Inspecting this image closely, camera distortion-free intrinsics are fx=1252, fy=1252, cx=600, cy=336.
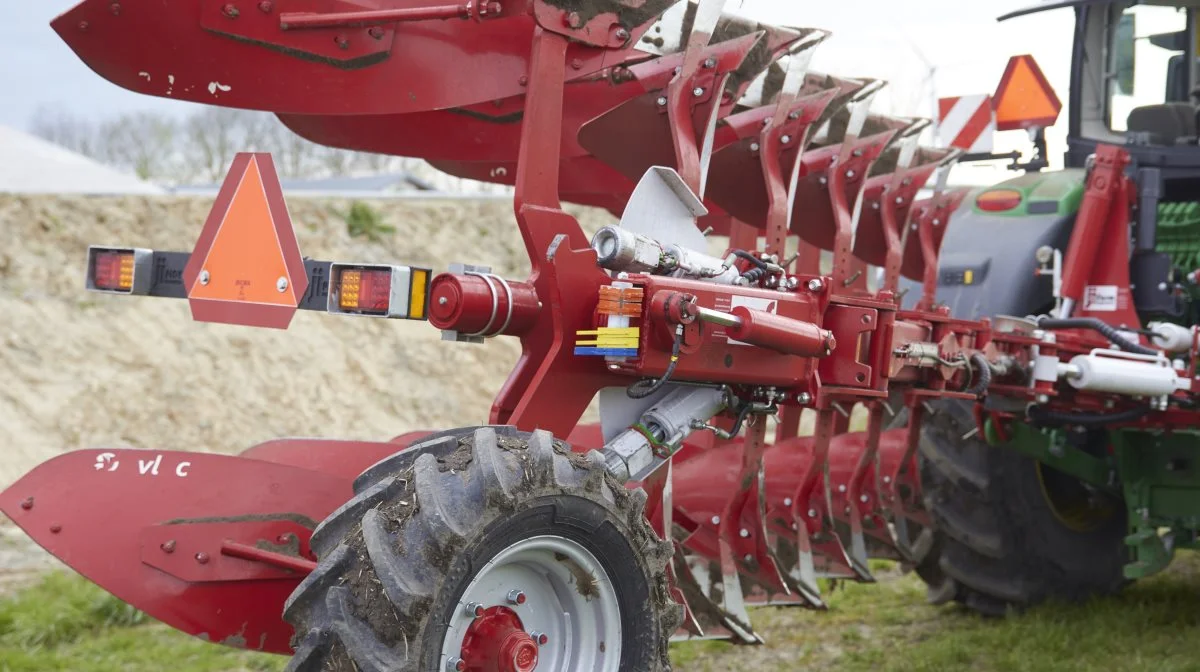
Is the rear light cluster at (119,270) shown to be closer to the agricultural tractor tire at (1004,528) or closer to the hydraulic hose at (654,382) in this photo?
the hydraulic hose at (654,382)

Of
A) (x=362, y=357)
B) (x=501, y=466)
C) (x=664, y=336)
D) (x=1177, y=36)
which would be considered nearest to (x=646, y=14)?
(x=664, y=336)

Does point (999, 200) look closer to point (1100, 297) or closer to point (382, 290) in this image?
point (1100, 297)

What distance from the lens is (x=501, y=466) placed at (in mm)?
2439

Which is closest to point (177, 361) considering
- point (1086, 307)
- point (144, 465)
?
point (144, 465)

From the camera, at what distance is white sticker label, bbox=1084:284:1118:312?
4.48 metres

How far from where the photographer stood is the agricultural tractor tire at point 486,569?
2326 millimetres

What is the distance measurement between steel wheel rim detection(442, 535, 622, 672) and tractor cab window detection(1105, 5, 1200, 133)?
11.5 feet

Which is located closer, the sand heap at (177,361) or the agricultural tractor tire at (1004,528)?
the agricultural tractor tire at (1004,528)

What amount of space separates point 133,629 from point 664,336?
114 inches

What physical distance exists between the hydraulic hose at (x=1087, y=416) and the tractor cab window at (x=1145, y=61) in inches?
55.7

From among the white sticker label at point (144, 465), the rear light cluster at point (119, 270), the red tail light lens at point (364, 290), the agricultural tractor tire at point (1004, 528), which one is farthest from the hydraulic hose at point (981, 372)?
the rear light cluster at point (119, 270)

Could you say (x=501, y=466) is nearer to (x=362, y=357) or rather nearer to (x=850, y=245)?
(x=850, y=245)

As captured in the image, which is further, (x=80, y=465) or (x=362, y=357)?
(x=362, y=357)

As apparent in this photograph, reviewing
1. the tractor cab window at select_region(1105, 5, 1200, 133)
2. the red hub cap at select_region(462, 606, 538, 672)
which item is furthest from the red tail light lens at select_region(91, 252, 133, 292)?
the tractor cab window at select_region(1105, 5, 1200, 133)
